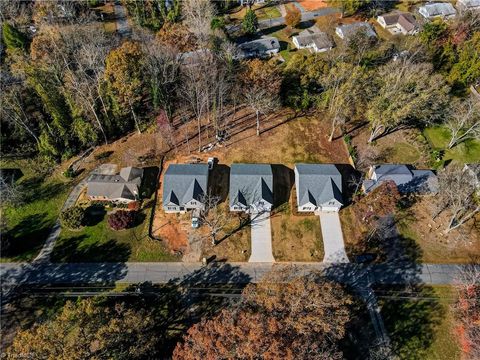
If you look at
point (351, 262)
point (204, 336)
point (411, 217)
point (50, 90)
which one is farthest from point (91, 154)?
point (411, 217)

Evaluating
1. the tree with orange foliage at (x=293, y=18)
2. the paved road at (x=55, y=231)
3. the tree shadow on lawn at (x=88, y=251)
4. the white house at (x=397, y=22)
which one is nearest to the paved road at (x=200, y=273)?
the tree shadow on lawn at (x=88, y=251)

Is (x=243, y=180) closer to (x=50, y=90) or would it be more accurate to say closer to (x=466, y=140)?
(x=50, y=90)

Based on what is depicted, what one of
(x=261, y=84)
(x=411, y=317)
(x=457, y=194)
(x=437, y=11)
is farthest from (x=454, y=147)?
(x=437, y=11)

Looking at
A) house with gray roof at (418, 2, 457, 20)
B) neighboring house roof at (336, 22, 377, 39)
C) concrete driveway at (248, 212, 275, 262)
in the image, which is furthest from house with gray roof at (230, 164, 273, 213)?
house with gray roof at (418, 2, 457, 20)

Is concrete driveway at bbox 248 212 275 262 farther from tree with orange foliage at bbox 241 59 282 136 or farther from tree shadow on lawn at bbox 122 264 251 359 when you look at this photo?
tree with orange foliage at bbox 241 59 282 136

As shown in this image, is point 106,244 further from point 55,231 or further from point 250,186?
point 250,186
